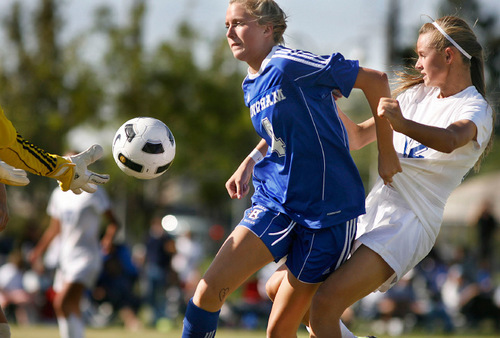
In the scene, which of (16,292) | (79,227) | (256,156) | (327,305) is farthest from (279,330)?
(16,292)

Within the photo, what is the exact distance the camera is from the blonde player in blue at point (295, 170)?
377 centimetres

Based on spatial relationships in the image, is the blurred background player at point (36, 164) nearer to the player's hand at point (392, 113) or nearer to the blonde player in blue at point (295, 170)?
the blonde player in blue at point (295, 170)

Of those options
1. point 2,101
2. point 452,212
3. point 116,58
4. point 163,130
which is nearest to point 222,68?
point 116,58

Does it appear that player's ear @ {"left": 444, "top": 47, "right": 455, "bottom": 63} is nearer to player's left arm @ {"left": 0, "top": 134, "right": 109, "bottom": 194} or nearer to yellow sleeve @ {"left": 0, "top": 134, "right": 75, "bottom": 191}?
player's left arm @ {"left": 0, "top": 134, "right": 109, "bottom": 194}

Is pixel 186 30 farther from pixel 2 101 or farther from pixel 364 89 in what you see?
pixel 364 89

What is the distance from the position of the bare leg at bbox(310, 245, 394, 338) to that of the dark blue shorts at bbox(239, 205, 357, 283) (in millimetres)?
91

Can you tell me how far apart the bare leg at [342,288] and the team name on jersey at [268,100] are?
94 cm

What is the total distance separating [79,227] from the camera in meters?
7.80

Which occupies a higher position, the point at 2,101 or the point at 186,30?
the point at 186,30

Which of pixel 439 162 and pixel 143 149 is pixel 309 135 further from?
pixel 143 149

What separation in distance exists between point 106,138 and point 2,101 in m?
3.08

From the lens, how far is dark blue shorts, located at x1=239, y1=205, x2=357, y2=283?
3852 millimetres

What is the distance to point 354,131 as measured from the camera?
14.3ft

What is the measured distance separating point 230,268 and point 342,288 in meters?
0.60
